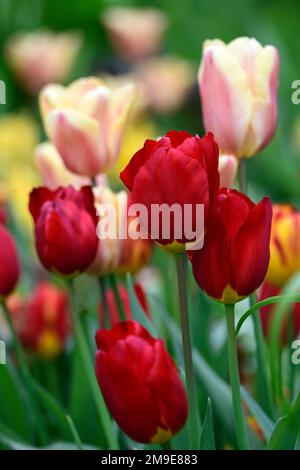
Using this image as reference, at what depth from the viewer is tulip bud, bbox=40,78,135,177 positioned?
770 mm

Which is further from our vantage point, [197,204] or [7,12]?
[7,12]

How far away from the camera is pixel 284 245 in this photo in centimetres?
83

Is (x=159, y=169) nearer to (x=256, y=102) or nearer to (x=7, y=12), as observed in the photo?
(x=256, y=102)

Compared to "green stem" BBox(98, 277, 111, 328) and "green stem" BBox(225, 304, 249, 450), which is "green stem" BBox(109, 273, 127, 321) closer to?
"green stem" BBox(98, 277, 111, 328)

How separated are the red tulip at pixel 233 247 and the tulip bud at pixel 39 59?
6.05 ft

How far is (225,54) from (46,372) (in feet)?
1.63

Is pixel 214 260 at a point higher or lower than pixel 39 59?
lower

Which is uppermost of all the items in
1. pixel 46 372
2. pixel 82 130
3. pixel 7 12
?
pixel 7 12

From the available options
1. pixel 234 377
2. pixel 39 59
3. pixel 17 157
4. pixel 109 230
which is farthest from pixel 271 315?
pixel 39 59

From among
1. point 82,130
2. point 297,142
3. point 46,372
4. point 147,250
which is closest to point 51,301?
point 46,372

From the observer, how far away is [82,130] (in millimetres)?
775

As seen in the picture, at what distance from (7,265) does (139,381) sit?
20cm

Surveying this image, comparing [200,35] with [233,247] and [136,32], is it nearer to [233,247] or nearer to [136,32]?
[136,32]

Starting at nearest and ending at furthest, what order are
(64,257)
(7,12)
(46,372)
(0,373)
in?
(64,257), (0,373), (46,372), (7,12)
